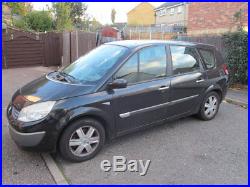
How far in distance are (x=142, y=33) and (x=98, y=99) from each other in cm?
2284

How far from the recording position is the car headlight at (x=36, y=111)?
346 cm

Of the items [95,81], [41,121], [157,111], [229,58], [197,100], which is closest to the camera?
[41,121]

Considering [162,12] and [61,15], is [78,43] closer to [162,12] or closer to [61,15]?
[61,15]

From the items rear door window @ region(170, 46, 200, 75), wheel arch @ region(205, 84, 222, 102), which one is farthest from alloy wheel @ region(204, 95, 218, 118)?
rear door window @ region(170, 46, 200, 75)

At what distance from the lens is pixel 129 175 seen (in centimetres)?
353

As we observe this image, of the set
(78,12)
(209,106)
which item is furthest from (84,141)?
(78,12)

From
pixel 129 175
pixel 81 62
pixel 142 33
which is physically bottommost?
pixel 129 175

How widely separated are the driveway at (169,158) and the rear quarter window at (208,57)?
114 cm

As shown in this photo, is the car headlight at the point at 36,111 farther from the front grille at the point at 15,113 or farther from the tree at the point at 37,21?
the tree at the point at 37,21

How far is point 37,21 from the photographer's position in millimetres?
20953

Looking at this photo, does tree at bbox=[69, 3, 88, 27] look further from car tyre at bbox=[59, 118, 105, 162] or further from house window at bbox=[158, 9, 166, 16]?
car tyre at bbox=[59, 118, 105, 162]

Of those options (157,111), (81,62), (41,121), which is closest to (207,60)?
(157,111)

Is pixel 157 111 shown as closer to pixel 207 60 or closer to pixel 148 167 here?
pixel 148 167

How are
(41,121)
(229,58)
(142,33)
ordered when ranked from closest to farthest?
1. (41,121)
2. (229,58)
3. (142,33)
